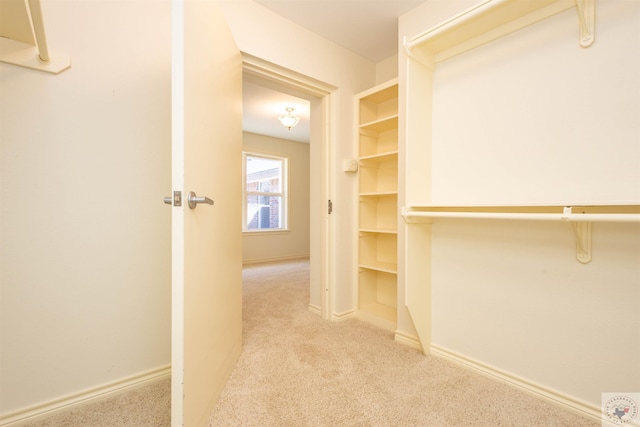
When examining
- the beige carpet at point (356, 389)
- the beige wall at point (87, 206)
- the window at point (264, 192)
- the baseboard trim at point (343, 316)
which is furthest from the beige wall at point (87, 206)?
the window at point (264, 192)

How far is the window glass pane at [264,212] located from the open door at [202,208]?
3.55m

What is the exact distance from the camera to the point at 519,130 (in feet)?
4.34

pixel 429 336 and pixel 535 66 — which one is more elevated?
pixel 535 66

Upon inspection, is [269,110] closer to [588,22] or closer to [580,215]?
[588,22]

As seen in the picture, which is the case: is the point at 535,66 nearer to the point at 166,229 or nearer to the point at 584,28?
the point at 584,28

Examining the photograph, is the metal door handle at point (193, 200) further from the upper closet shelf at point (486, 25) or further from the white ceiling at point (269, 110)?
the white ceiling at point (269, 110)

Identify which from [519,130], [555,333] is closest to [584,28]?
[519,130]

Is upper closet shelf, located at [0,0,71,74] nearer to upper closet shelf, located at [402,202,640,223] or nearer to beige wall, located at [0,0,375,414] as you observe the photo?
beige wall, located at [0,0,375,414]

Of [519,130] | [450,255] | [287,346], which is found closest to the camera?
[519,130]

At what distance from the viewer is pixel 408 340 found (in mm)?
1731

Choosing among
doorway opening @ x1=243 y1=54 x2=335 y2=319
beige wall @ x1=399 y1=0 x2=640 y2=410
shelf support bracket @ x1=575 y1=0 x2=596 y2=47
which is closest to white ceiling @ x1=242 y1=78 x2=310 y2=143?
doorway opening @ x1=243 y1=54 x2=335 y2=319

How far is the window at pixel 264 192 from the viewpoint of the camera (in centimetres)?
488

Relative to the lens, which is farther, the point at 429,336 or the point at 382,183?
the point at 382,183

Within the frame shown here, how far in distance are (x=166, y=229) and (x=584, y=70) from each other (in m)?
2.05
